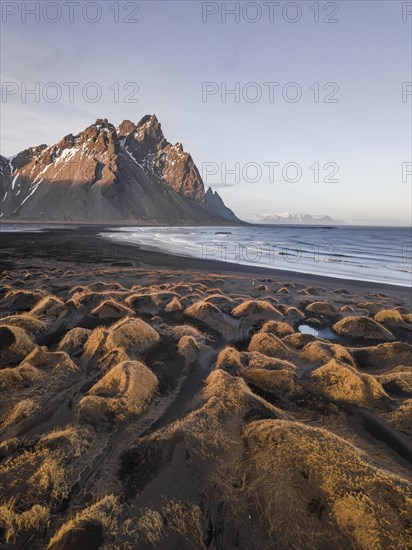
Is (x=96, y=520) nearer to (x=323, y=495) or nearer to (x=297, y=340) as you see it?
(x=323, y=495)

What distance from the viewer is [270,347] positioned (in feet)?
33.3

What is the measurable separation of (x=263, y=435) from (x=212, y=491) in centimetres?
132

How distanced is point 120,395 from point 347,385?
5615 millimetres

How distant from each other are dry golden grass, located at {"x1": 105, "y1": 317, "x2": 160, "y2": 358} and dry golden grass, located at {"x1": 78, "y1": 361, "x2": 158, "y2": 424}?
2.13 meters

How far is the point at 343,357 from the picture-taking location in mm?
9445

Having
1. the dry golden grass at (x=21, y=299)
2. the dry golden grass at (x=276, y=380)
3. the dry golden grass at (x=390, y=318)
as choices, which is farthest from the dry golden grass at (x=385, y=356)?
the dry golden grass at (x=21, y=299)

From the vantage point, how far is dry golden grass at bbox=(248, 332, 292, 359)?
9984 mm

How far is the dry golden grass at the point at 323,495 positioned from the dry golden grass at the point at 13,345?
7684mm

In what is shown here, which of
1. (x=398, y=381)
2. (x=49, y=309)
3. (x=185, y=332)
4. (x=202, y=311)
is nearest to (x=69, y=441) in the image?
(x=185, y=332)

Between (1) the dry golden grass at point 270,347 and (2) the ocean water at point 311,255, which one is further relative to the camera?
(2) the ocean water at point 311,255

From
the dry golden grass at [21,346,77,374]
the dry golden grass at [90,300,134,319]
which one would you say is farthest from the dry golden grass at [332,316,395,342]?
the dry golden grass at [21,346,77,374]

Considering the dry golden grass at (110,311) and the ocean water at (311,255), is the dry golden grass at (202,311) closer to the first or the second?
the dry golden grass at (110,311)

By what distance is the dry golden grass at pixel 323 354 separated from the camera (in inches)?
367

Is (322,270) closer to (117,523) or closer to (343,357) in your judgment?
(343,357)
